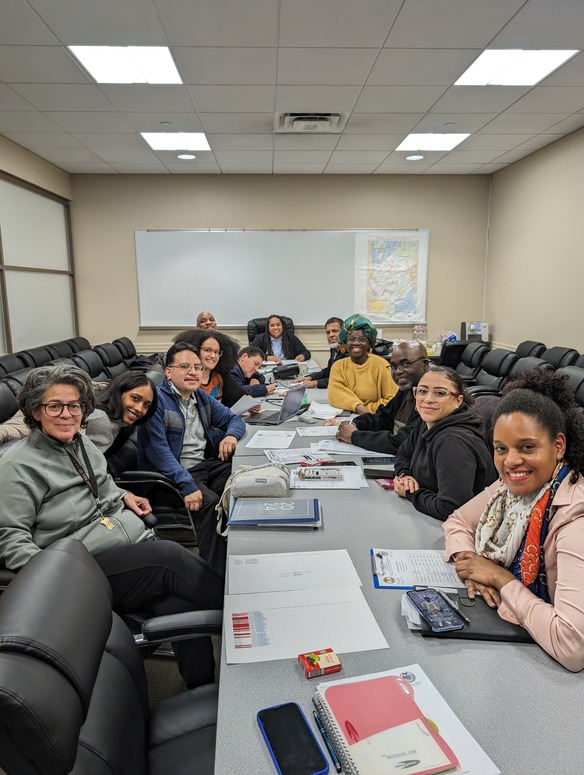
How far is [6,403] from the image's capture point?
3.00 m

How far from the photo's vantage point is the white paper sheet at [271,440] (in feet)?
8.70

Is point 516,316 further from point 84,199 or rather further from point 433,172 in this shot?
point 84,199

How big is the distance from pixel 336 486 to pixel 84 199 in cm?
605

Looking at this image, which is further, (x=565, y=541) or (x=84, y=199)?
(x=84, y=199)

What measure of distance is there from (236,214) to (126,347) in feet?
7.48

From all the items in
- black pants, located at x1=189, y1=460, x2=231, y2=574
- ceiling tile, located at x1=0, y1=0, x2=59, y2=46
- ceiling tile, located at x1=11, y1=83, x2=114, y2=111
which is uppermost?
ceiling tile, located at x1=11, y1=83, x2=114, y2=111

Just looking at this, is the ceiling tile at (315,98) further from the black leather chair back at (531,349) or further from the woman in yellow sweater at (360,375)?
the black leather chair back at (531,349)

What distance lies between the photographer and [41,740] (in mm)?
659

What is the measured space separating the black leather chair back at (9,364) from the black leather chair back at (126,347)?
5.67ft

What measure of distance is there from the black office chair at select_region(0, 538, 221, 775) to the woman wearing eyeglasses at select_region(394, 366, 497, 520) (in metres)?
0.88

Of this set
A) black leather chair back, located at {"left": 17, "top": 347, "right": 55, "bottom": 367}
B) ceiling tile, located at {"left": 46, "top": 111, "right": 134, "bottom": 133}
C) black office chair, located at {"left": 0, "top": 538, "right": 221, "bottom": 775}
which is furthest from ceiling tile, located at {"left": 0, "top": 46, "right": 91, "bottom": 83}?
black office chair, located at {"left": 0, "top": 538, "right": 221, "bottom": 775}

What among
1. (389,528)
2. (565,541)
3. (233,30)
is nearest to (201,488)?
(389,528)

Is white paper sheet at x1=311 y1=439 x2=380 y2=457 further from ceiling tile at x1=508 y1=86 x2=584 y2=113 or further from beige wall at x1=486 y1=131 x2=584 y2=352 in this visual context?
beige wall at x1=486 y1=131 x2=584 y2=352

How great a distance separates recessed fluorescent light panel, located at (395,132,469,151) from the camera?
16.2 feet
